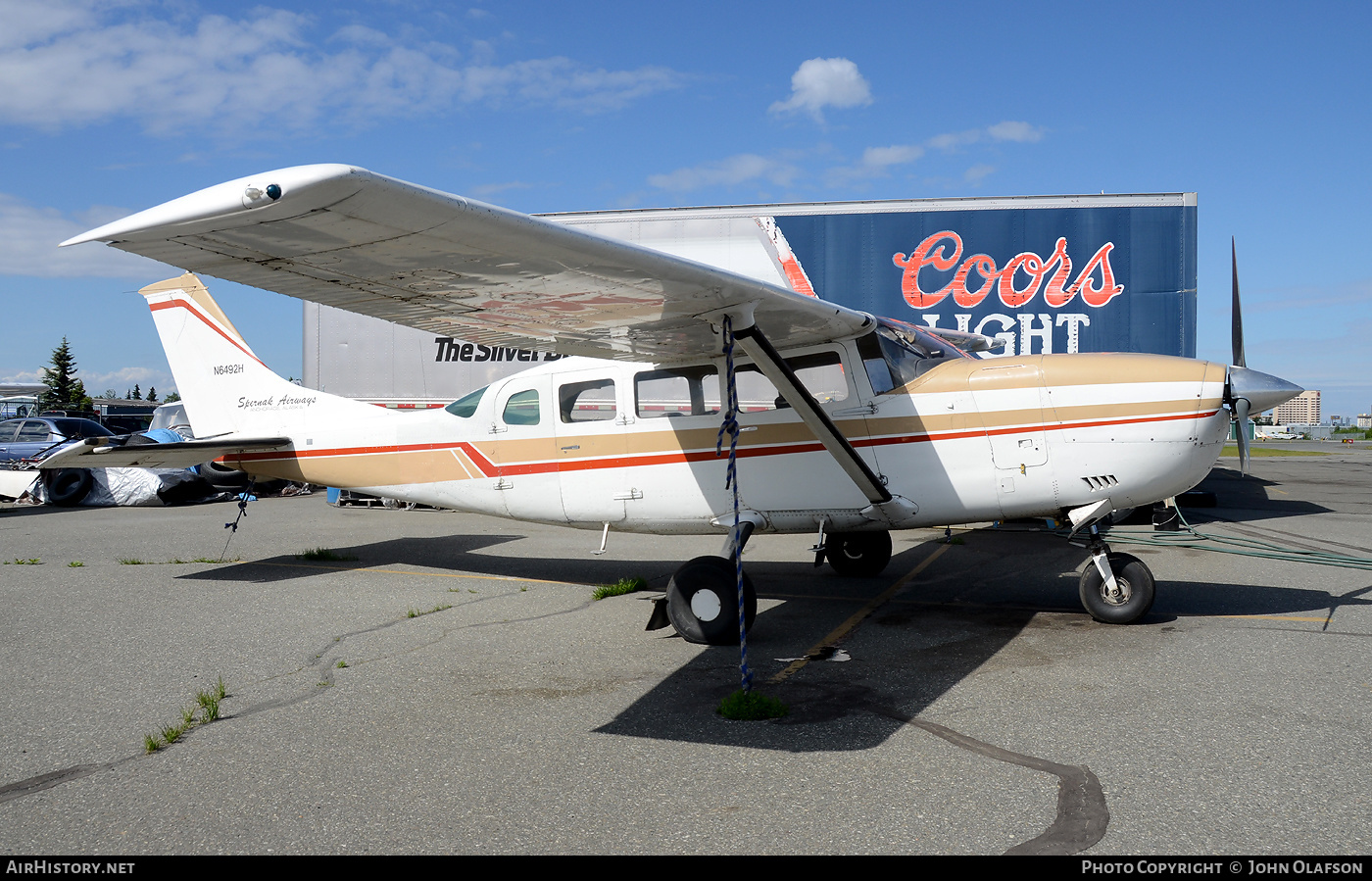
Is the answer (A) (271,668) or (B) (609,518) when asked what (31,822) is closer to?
(A) (271,668)

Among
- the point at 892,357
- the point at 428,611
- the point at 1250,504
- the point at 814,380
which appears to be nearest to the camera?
the point at 892,357

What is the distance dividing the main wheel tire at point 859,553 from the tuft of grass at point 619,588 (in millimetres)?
2007

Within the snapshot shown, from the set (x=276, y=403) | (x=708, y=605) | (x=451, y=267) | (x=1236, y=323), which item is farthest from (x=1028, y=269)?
(x=276, y=403)

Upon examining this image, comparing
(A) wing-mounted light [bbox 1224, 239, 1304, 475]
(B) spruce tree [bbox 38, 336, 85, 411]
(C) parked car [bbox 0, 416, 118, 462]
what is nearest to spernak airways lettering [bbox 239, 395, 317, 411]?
(A) wing-mounted light [bbox 1224, 239, 1304, 475]

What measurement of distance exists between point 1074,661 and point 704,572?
2.49 metres

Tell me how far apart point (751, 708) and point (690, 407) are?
3153 mm

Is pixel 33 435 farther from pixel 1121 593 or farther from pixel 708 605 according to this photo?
pixel 1121 593

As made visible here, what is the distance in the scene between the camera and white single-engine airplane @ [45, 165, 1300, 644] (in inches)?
153

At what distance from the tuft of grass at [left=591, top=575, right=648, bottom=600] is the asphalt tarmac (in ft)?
0.58

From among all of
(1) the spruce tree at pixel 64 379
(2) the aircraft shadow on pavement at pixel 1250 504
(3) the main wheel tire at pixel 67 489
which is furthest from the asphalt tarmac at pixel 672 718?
(1) the spruce tree at pixel 64 379

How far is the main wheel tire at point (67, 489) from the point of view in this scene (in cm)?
1688

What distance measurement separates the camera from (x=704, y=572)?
591 centimetres

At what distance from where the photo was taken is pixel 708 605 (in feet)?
19.2
